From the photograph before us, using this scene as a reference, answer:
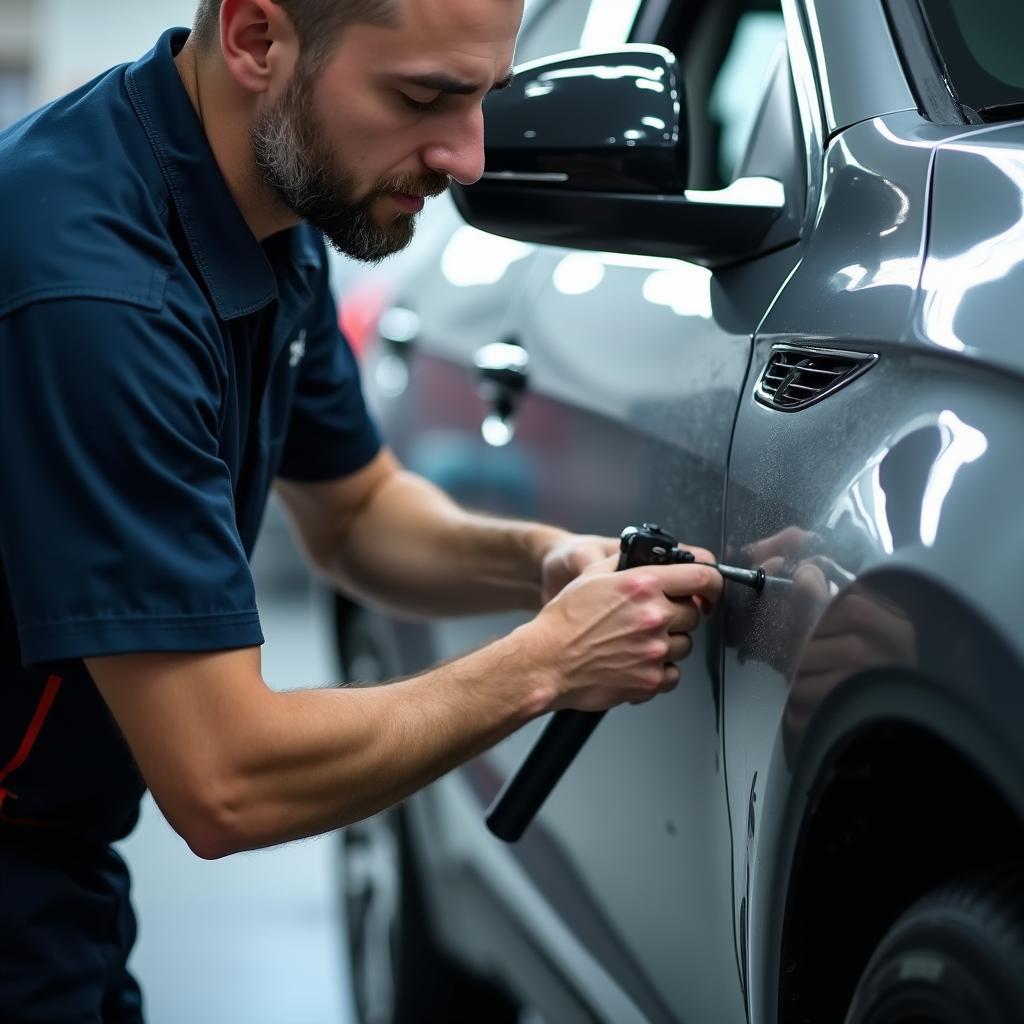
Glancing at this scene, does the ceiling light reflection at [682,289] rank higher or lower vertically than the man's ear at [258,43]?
lower

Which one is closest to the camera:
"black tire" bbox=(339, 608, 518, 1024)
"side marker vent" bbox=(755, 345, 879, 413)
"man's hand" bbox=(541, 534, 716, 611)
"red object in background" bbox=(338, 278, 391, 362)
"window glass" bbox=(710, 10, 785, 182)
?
"side marker vent" bbox=(755, 345, 879, 413)

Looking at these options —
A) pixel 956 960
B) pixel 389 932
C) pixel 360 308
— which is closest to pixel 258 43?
pixel 956 960

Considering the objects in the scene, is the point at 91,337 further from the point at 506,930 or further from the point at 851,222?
the point at 506,930

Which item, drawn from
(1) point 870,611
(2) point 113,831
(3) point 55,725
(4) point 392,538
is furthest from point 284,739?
(4) point 392,538

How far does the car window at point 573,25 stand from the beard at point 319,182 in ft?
1.36

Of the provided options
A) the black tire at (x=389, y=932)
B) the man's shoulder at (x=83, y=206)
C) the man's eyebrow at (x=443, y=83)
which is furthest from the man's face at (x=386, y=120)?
the black tire at (x=389, y=932)

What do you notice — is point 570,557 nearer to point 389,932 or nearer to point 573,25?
point 573,25

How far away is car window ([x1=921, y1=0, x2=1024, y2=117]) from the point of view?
1149 millimetres

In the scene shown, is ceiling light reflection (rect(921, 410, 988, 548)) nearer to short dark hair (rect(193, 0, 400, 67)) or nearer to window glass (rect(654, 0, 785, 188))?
short dark hair (rect(193, 0, 400, 67))

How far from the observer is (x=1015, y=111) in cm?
113

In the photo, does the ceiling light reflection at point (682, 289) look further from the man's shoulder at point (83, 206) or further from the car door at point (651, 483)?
the man's shoulder at point (83, 206)

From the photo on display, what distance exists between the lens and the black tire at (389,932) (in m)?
2.21

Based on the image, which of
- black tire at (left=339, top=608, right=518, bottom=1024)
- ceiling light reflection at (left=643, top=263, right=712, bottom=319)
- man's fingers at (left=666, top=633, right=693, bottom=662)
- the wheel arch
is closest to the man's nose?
ceiling light reflection at (left=643, top=263, right=712, bottom=319)

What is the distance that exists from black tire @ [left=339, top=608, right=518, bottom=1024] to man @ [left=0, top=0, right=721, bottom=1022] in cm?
80
